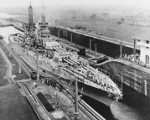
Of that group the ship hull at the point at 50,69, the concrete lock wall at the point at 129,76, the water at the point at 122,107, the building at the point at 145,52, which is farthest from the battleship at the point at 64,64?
the building at the point at 145,52

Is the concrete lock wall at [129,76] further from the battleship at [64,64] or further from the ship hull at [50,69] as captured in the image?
the ship hull at [50,69]

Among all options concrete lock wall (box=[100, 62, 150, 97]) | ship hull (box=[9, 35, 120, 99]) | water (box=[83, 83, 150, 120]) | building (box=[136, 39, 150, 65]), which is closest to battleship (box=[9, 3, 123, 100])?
ship hull (box=[9, 35, 120, 99])

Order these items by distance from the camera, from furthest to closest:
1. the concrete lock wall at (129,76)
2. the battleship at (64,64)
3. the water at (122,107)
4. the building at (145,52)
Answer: the building at (145,52) → the concrete lock wall at (129,76) → the battleship at (64,64) → the water at (122,107)

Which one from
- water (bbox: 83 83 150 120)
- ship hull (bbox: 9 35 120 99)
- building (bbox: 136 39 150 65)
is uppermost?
building (bbox: 136 39 150 65)

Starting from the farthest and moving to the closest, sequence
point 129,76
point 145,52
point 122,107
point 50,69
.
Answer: point 129,76 < point 50,69 < point 145,52 < point 122,107

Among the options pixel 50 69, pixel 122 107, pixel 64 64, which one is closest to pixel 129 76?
pixel 122 107

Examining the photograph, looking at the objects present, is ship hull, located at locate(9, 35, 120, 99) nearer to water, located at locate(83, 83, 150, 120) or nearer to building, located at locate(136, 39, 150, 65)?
water, located at locate(83, 83, 150, 120)

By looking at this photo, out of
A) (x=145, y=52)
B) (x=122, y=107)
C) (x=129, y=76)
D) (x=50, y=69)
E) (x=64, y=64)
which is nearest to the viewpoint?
(x=122, y=107)

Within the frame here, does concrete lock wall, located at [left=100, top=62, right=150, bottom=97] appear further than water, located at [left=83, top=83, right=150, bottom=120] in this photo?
Yes

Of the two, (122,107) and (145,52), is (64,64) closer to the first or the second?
(122,107)

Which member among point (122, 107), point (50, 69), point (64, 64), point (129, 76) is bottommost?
point (122, 107)

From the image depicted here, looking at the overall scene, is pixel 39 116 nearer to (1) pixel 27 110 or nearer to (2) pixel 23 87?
(1) pixel 27 110

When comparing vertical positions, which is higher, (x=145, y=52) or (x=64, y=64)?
(x=145, y=52)

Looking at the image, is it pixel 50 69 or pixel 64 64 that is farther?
pixel 50 69
